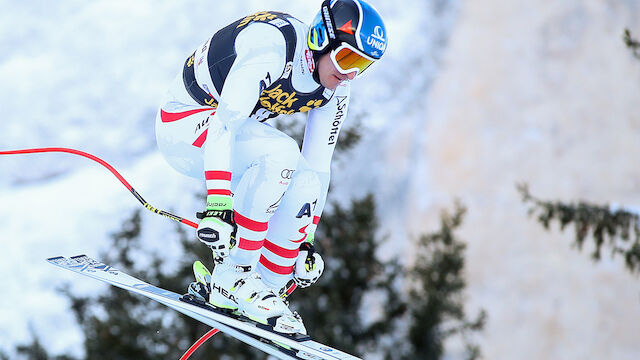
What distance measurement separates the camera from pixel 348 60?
3775 mm

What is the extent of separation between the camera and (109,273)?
4.72 metres

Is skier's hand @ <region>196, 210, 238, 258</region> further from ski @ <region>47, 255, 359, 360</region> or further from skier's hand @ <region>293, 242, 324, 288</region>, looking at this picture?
skier's hand @ <region>293, 242, 324, 288</region>

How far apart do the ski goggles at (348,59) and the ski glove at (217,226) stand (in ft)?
2.79

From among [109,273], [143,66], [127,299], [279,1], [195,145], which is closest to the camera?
[195,145]

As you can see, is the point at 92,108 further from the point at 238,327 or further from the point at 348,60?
the point at 348,60

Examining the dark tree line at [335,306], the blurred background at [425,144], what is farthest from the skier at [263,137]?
the blurred background at [425,144]

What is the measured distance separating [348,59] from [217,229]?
40.3 inches

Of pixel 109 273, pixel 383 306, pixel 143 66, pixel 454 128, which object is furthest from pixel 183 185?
pixel 109 273

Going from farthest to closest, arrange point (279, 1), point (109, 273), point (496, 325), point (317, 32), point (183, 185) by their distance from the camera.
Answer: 1. point (279, 1)
2. point (183, 185)
3. point (496, 325)
4. point (109, 273)
5. point (317, 32)

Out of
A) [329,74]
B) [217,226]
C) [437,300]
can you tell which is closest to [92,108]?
[437,300]

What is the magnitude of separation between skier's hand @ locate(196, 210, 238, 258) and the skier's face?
81 centimetres

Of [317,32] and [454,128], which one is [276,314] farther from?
[454,128]

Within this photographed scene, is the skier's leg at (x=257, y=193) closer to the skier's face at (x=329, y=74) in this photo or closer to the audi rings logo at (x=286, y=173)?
the audi rings logo at (x=286, y=173)

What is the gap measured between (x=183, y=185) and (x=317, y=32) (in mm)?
22215
